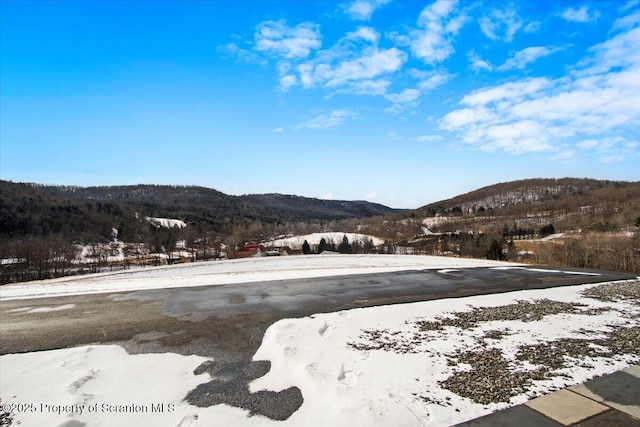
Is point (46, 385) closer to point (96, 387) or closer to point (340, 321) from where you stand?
point (96, 387)

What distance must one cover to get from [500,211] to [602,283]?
154 meters

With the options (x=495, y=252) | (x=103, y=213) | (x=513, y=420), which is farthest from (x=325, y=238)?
(x=513, y=420)

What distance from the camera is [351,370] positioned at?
17.3 ft

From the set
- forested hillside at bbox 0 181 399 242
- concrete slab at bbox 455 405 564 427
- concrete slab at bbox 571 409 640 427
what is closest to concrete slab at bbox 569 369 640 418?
concrete slab at bbox 571 409 640 427

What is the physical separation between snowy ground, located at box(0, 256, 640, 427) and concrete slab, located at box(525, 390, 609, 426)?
165 mm

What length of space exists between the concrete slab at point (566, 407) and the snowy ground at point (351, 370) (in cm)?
16

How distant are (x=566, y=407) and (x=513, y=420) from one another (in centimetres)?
80

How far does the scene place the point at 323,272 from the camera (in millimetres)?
17172

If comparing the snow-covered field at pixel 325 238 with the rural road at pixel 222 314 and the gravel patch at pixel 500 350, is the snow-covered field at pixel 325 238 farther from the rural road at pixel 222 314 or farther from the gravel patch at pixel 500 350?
the gravel patch at pixel 500 350

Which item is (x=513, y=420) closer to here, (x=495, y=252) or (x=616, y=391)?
(x=616, y=391)

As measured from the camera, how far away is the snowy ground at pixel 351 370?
4168 mm

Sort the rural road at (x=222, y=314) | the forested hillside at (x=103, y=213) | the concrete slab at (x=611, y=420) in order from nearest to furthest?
the concrete slab at (x=611, y=420) → the rural road at (x=222, y=314) → the forested hillside at (x=103, y=213)

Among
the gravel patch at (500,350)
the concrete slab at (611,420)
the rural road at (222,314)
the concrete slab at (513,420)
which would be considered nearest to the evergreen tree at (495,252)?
the rural road at (222,314)

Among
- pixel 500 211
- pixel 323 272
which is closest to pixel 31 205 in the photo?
pixel 323 272
